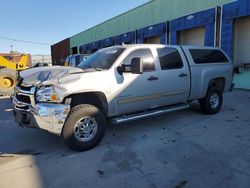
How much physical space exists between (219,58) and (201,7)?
8.11m

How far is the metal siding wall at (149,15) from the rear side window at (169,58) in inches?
325

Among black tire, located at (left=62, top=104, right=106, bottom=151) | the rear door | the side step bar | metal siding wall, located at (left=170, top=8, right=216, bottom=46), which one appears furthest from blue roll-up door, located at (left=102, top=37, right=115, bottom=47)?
black tire, located at (left=62, top=104, right=106, bottom=151)

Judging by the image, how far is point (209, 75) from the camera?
672 centimetres

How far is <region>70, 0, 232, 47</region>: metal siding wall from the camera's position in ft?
48.0

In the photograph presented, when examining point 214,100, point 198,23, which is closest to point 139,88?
point 214,100

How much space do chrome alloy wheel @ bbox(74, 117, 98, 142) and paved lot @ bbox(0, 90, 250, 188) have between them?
28 centimetres

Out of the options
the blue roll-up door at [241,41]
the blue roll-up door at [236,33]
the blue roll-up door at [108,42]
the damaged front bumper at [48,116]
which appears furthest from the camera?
the blue roll-up door at [108,42]

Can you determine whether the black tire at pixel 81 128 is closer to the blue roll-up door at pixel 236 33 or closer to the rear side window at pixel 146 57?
the rear side window at pixel 146 57

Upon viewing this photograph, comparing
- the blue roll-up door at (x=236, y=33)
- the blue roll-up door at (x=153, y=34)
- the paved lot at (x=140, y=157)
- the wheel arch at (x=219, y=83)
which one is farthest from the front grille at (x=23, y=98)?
the blue roll-up door at (x=153, y=34)

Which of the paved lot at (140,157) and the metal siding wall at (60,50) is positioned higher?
the metal siding wall at (60,50)

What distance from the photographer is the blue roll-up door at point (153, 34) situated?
1723 centimetres

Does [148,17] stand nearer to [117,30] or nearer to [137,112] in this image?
[117,30]

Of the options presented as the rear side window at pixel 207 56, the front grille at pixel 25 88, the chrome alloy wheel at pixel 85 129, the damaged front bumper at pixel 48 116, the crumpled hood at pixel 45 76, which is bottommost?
the chrome alloy wheel at pixel 85 129

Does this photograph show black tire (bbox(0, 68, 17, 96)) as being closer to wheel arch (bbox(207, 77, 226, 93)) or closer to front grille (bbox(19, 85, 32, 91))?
front grille (bbox(19, 85, 32, 91))
